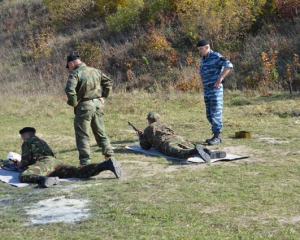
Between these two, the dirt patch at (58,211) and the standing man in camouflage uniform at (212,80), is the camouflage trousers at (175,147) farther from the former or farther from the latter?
the dirt patch at (58,211)

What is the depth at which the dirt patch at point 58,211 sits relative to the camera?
5.96m

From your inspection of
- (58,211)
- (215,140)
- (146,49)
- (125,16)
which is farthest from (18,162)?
(125,16)

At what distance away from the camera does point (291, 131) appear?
1151 cm

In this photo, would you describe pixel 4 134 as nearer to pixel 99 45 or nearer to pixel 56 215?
pixel 56 215

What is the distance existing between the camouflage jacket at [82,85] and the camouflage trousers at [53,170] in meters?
1.05

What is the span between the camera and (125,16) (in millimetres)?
28812

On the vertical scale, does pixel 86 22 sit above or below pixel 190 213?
above

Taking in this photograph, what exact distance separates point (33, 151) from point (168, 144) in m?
2.39

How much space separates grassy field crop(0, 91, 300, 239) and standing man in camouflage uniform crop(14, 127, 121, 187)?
0.15m

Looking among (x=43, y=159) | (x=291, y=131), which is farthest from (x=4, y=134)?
(x=291, y=131)

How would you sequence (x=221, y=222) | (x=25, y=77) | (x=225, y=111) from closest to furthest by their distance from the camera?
(x=221, y=222) → (x=225, y=111) → (x=25, y=77)

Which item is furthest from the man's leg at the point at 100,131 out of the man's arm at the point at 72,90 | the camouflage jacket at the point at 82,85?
the man's arm at the point at 72,90

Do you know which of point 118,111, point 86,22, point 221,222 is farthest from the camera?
point 86,22

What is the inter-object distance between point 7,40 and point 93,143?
24275 mm
